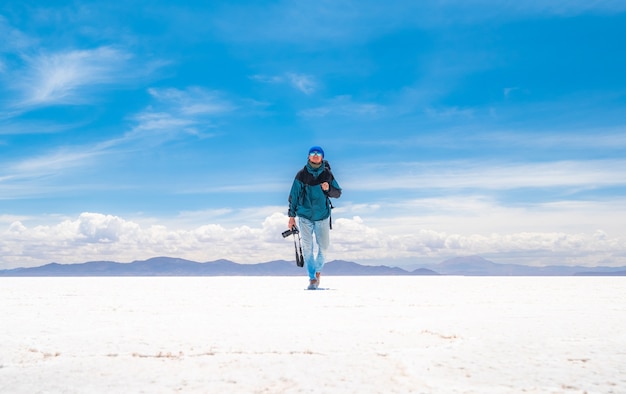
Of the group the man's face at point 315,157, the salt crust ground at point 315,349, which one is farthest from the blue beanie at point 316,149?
the salt crust ground at point 315,349

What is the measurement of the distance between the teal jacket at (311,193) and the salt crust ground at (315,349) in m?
3.45

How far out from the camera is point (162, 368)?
296cm

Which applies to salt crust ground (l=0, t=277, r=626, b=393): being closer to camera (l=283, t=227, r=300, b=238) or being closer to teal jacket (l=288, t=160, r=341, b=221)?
teal jacket (l=288, t=160, r=341, b=221)

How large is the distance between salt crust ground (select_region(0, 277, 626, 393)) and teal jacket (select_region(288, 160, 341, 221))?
11.3ft

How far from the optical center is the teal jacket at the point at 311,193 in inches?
375

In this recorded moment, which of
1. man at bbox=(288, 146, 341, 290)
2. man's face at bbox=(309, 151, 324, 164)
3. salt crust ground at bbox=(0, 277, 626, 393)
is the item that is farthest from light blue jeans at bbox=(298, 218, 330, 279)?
salt crust ground at bbox=(0, 277, 626, 393)

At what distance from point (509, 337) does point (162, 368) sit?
2.44 meters

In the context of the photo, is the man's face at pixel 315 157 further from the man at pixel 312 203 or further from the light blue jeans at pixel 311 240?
the light blue jeans at pixel 311 240

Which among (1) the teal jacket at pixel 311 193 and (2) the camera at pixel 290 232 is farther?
(2) the camera at pixel 290 232

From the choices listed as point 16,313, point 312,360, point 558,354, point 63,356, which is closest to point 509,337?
point 558,354

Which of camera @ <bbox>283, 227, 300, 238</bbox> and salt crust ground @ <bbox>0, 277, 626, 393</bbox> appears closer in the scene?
salt crust ground @ <bbox>0, 277, 626, 393</bbox>

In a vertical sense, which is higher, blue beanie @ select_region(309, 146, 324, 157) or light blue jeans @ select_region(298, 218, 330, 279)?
blue beanie @ select_region(309, 146, 324, 157)

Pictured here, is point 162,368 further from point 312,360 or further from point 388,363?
point 388,363

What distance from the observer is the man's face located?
Answer: 929cm
